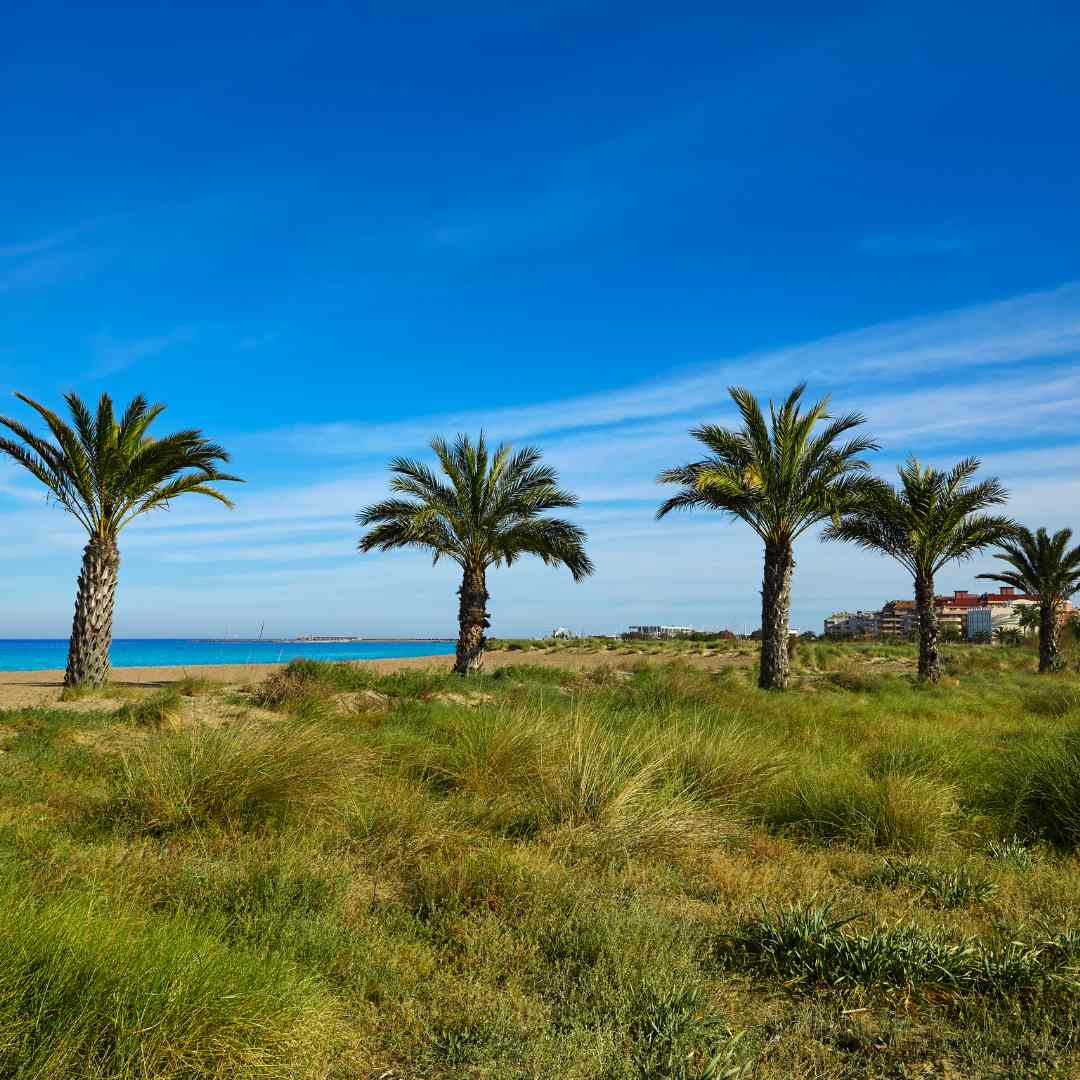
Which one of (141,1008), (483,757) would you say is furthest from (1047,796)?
(141,1008)

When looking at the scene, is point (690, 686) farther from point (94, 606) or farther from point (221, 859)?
point (94, 606)

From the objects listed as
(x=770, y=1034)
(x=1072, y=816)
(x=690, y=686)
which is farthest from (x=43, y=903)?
(x=690, y=686)

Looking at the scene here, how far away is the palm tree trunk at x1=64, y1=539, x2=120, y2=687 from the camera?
1708 centimetres

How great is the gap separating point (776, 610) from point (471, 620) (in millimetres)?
7911

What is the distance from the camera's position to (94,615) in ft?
56.5

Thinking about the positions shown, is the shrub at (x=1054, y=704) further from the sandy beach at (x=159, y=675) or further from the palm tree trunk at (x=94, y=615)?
the palm tree trunk at (x=94, y=615)

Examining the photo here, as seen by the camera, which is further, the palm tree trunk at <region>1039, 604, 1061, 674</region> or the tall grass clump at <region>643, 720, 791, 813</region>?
the palm tree trunk at <region>1039, 604, 1061, 674</region>

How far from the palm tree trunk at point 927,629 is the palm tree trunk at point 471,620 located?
13.1 meters

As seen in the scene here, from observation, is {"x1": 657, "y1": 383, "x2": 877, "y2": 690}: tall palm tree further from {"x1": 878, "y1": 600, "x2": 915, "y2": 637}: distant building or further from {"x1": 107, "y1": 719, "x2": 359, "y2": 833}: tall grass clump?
{"x1": 878, "y1": 600, "x2": 915, "y2": 637}: distant building

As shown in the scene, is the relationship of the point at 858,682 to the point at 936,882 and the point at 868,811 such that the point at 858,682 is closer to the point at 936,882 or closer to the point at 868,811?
the point at 868,811

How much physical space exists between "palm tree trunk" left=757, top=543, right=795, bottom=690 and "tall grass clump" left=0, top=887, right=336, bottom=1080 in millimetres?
17803

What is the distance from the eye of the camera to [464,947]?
13.4ft

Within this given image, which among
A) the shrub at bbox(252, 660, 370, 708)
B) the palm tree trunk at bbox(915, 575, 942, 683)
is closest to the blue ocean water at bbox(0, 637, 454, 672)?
the shrub at bbox(252, 660, 370, 708)

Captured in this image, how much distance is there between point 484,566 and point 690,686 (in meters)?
7.72
